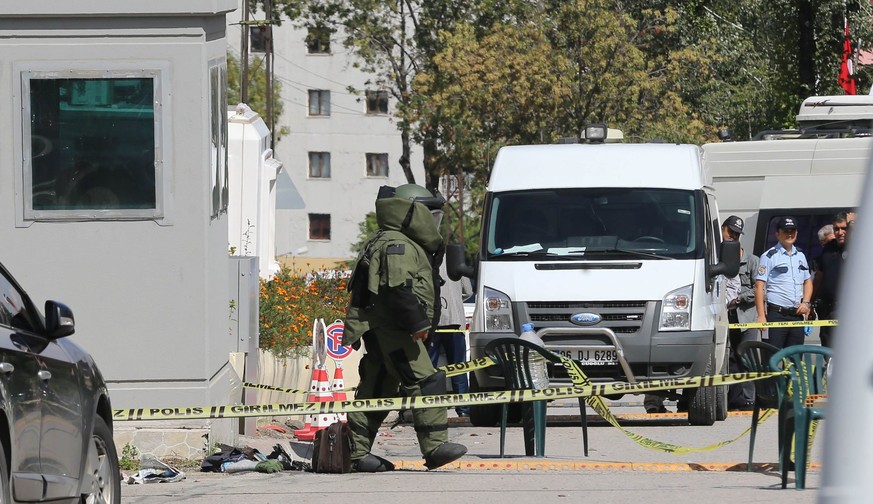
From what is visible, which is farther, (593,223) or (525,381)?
(593,223)

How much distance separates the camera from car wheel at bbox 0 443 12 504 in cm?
552

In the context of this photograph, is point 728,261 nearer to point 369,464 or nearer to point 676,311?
point 676,311

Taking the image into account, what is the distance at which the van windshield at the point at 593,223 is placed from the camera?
13.1 m

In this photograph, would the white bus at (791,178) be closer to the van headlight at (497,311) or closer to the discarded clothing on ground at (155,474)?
the van headlight at (497,311)

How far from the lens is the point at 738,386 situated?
1502 cm

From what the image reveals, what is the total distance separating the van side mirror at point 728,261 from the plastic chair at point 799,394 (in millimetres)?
→ 3678

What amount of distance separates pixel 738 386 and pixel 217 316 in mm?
6435

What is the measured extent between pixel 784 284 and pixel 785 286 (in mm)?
22

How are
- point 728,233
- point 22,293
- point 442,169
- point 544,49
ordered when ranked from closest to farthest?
point 22,293 → point 728,233 → point 544,49 → point 442,169

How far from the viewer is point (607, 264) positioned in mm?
12797

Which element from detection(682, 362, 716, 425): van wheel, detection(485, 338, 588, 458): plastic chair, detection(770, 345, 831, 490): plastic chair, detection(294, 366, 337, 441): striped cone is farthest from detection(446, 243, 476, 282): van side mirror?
detection(770, 345, 831, 490): plastic chair

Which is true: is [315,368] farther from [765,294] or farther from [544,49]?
[544,49]

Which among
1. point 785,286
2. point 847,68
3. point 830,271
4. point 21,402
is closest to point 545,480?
point 21,402

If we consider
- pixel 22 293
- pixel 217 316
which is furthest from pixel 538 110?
pixel 22 293
